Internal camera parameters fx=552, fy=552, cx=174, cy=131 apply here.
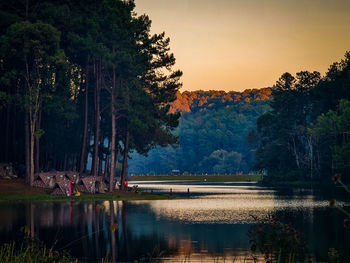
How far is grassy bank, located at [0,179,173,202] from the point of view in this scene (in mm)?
54581

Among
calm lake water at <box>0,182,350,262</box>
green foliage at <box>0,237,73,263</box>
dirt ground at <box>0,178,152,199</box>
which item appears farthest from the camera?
dirt ground at <box>0,178,152,199</box>

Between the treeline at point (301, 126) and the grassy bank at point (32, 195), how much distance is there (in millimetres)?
57579

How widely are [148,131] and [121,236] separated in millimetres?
48637

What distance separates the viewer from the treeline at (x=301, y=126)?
4387 inches

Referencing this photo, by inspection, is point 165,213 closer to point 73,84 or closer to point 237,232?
point 237,232

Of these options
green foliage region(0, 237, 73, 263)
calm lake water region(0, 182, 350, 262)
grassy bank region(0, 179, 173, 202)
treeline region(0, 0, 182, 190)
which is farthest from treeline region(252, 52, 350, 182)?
green foliage region(0, 237, 73, 263)

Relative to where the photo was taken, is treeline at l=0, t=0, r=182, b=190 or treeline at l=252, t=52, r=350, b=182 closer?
treeline at l=0, t=0, r=182, b=190

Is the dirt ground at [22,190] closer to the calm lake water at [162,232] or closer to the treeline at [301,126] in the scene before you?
the calm lake water at [162,232]

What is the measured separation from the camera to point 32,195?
56.0m

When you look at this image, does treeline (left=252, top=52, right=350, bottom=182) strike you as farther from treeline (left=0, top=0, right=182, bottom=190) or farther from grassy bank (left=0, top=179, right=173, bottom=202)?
grassy bank (left=0, top=179, right=173, bottom=202)

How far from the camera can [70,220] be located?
3450 cm

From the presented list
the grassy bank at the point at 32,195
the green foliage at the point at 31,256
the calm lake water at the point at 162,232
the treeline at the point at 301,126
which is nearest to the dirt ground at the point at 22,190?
the grassy bank at the point at 32,195

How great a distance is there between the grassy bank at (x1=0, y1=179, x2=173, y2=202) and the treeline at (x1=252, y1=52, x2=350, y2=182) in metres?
57.6

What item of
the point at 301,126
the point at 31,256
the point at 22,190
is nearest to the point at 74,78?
the point at 22,190
